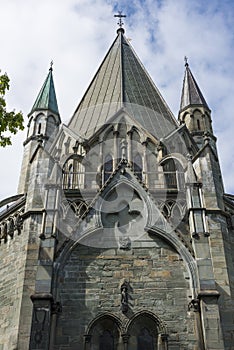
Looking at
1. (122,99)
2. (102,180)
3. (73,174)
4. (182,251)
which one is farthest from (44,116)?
(182,251)

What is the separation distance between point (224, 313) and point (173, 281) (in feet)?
5.31

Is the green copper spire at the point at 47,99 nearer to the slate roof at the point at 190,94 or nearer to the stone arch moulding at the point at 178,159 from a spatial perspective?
the slate roof at the point at 190,94

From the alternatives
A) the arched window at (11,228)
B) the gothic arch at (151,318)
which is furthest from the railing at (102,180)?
the gothic arch at (151,318)

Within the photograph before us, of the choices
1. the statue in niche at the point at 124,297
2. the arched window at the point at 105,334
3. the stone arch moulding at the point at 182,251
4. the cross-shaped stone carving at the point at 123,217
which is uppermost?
the cross-shaped stone carving at the point at 123,217

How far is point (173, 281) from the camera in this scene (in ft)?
41.4

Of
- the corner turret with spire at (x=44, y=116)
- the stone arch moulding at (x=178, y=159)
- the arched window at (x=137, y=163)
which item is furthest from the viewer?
the corner turret with spire at (x=44, y=116)

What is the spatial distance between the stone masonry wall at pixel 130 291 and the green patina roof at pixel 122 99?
28.3 ft

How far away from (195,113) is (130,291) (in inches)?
552

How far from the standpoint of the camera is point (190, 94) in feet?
82.5

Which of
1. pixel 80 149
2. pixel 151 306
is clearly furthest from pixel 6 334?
pixel 80 149

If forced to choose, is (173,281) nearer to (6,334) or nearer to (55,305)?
(55,305)

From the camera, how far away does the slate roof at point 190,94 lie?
24609mm

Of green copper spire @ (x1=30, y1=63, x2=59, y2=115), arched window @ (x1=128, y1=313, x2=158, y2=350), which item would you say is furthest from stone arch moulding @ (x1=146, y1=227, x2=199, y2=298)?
green copper spire @ (x1=30, y1=63, x2=59, y2=115)

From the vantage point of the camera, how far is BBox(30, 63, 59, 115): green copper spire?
24562 millimetres
